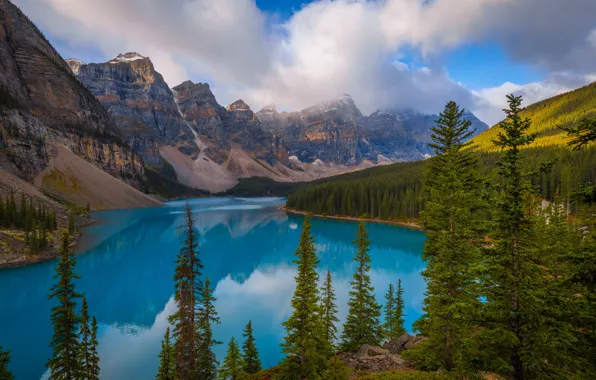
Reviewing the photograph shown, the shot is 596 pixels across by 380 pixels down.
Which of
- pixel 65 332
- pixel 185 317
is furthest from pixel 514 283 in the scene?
pixel 65 332

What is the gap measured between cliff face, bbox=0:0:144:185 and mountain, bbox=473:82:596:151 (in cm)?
16706

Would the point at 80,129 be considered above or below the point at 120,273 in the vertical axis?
above

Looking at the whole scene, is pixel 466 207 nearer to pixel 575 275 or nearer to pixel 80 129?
pixel 575 275

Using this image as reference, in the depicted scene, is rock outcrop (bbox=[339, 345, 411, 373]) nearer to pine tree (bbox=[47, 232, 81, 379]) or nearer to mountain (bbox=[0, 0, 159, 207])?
pine tree (bbox=[47, 232, 81, 379])

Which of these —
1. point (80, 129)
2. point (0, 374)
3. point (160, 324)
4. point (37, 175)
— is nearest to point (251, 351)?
point (0, 374)

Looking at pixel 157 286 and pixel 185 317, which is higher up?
pixel 185 317

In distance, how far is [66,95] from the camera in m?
157

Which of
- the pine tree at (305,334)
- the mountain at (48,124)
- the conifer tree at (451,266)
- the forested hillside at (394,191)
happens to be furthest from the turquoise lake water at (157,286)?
the mountain at (48,124)

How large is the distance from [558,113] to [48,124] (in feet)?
732

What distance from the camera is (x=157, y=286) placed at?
39.2 m

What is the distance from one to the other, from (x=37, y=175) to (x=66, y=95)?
225 ft

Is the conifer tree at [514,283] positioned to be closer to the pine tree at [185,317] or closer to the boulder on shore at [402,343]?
the boulder on shore at [402,343]

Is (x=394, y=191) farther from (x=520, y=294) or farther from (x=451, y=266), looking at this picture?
(x=520, y=294)

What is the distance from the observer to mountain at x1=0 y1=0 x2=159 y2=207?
4281 inches
